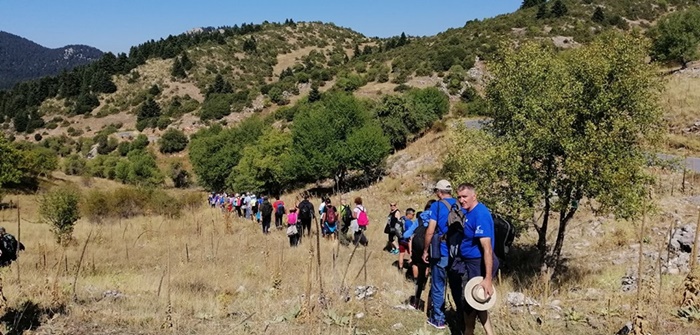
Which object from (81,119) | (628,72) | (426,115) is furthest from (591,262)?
(81,119)

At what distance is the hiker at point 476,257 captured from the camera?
514cm

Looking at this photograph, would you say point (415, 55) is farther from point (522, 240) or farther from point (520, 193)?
point (520, 193)

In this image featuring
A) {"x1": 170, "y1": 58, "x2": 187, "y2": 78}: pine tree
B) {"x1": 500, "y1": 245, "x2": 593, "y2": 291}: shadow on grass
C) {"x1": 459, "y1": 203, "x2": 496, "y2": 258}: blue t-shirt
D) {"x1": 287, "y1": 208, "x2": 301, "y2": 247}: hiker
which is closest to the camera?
{"x1": 459, "y1": 203, "x2": 496, "y2": 258}: blue t-shirt

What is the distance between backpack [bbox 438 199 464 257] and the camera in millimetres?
5461

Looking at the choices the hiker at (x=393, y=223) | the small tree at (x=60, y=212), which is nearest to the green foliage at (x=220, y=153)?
the small tree at (x=60, y=212)

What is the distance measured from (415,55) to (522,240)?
5842 cm

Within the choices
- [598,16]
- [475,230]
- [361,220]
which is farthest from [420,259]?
[598,16]

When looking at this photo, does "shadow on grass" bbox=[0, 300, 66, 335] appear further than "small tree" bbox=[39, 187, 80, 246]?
No

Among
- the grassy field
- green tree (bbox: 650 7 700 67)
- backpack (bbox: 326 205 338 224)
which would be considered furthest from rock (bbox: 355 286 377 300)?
green tree (bbox: 650 7 700 67)

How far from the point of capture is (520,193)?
11.6 metres

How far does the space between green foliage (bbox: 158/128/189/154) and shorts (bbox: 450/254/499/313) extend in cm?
7583

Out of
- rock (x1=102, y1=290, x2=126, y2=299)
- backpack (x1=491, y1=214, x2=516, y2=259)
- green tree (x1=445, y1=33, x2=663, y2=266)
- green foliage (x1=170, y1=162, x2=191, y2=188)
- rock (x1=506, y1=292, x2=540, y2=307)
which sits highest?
green tree (x1=445, y1=33, x2=663, y2=266)

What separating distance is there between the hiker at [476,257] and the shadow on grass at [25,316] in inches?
216

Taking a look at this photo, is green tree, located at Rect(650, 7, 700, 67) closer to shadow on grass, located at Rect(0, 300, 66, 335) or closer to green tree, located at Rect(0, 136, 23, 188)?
shadow on grass, located at Rect(0, 300, 66, 335)
